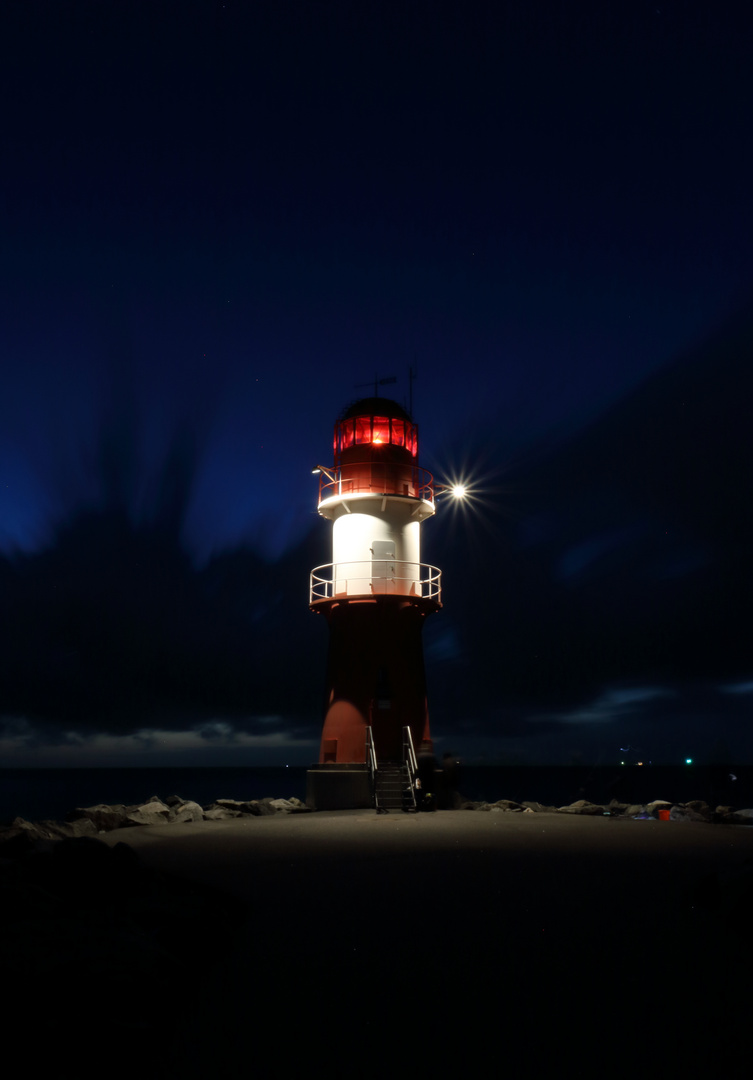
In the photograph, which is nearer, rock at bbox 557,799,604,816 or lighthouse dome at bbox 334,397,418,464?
rock at bbox 557,799,604,816

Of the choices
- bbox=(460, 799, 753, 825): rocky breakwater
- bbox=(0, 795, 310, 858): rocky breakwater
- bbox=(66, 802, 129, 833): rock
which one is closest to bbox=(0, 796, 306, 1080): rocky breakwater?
bbox=(0, 795, 310, 858): rocky breakwater

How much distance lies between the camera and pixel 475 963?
6051 millimetres

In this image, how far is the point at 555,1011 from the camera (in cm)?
508

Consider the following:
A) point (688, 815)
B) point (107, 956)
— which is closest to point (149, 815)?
point (688, 815)

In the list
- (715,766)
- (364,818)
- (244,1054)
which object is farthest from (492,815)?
(244,1054)

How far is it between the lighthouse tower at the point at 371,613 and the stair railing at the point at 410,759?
4cm

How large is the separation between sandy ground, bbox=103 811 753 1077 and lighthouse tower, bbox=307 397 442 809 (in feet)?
30.1

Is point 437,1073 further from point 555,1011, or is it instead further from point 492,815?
point 492,815

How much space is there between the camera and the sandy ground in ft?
14.8

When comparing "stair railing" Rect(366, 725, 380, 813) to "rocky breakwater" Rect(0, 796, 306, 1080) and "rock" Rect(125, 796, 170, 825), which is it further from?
"rocky breakwater" Rect(0, 796, 306, 1080)

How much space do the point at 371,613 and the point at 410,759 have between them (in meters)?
3.93

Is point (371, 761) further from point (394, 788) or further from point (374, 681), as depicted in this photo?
point (374, 681)

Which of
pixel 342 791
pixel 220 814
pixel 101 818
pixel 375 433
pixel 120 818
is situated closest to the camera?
pixel 101 818

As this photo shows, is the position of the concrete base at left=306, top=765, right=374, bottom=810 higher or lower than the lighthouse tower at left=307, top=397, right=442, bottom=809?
lower
